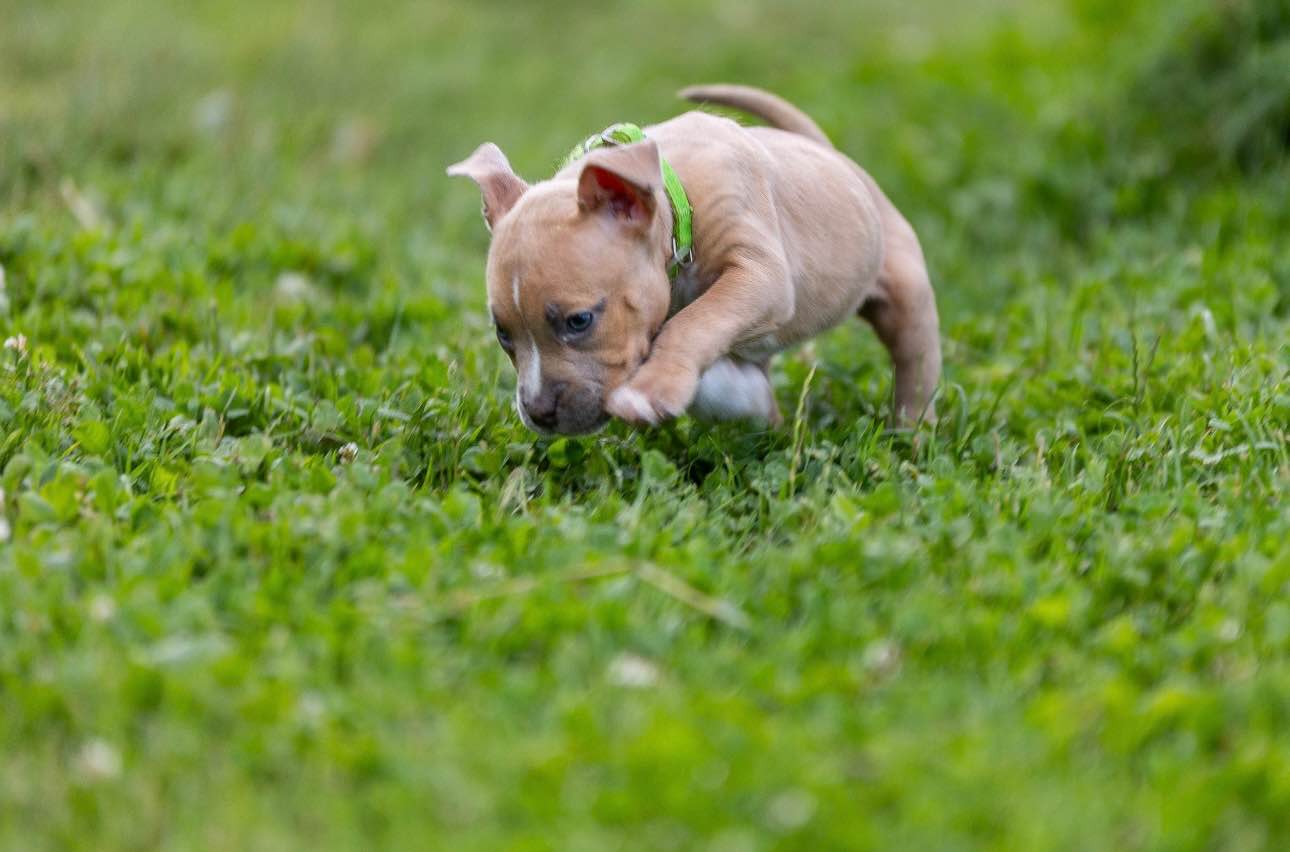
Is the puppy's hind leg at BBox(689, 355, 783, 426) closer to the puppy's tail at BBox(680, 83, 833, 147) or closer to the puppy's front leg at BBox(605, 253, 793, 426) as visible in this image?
the puppy's front leg at BBox(605, 253, 793, 426)

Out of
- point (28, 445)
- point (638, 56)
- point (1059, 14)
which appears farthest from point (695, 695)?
point (1059, 14)

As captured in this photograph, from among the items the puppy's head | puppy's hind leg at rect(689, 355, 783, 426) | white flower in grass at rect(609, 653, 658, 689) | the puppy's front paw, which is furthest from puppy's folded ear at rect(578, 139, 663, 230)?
white flower in grass at rect(609, 653, 658, 689)

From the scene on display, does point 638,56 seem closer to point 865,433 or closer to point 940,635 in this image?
point 865,433

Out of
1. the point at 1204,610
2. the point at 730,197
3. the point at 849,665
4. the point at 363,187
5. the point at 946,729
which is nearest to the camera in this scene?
the point at 946,729

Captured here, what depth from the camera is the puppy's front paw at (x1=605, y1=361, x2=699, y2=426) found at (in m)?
3.74

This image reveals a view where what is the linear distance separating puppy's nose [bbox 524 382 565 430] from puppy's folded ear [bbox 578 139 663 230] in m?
0.45

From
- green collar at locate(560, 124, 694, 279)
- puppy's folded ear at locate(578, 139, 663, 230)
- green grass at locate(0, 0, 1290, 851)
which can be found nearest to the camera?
green grass at locate(0, 0, 1290, 851)

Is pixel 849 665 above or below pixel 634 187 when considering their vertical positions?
below

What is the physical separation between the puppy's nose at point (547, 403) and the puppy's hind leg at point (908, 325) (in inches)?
52.9

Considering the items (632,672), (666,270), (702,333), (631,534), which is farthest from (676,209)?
(632,672)

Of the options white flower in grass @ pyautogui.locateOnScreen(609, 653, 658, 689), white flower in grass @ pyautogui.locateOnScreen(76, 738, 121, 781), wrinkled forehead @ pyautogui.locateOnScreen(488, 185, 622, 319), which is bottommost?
white flower in grass @ pyautogui.locateOnScreen(609, 653, 658, 689)

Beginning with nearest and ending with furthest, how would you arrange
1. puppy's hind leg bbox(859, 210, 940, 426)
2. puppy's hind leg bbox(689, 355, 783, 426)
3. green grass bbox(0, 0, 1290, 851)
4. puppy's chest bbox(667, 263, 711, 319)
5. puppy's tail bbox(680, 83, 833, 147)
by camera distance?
green grass bbox(0, 0, 1290, 851)
puppy's chest bbox(667, 263, 711, 319)
puppy's hind leg bbox(689, 355, 783, 426)
puppy's hind leg bbox(859, 210, 940, 426)
puppy's tail bbox(680, 83, 833, 147)

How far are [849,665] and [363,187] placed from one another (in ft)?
16.5

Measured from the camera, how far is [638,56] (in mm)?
10297
